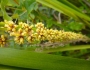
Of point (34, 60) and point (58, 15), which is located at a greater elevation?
point (58, 15)

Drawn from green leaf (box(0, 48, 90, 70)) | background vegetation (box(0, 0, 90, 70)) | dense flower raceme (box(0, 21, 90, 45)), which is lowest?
green leaf (box(0, 48, 90, 70))

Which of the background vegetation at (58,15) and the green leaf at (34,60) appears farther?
the background vegetation at (58,15)

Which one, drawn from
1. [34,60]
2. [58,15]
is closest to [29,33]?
[34,60]

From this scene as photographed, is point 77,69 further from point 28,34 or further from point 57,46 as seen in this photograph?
point 28,34

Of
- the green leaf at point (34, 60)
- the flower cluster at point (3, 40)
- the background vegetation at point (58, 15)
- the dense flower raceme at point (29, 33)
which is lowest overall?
the green leaf at point (34, 60)

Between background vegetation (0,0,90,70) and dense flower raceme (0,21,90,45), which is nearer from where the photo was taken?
dense flower raceme (0,21,90,45)

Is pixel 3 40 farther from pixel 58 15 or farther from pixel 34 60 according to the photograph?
pixel 58 15

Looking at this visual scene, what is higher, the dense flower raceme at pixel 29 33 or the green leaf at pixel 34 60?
the dense flower raceme at pixel 29 33

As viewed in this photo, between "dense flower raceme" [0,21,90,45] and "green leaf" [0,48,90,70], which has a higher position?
"dense flower raceme" [0,21,90,45]
